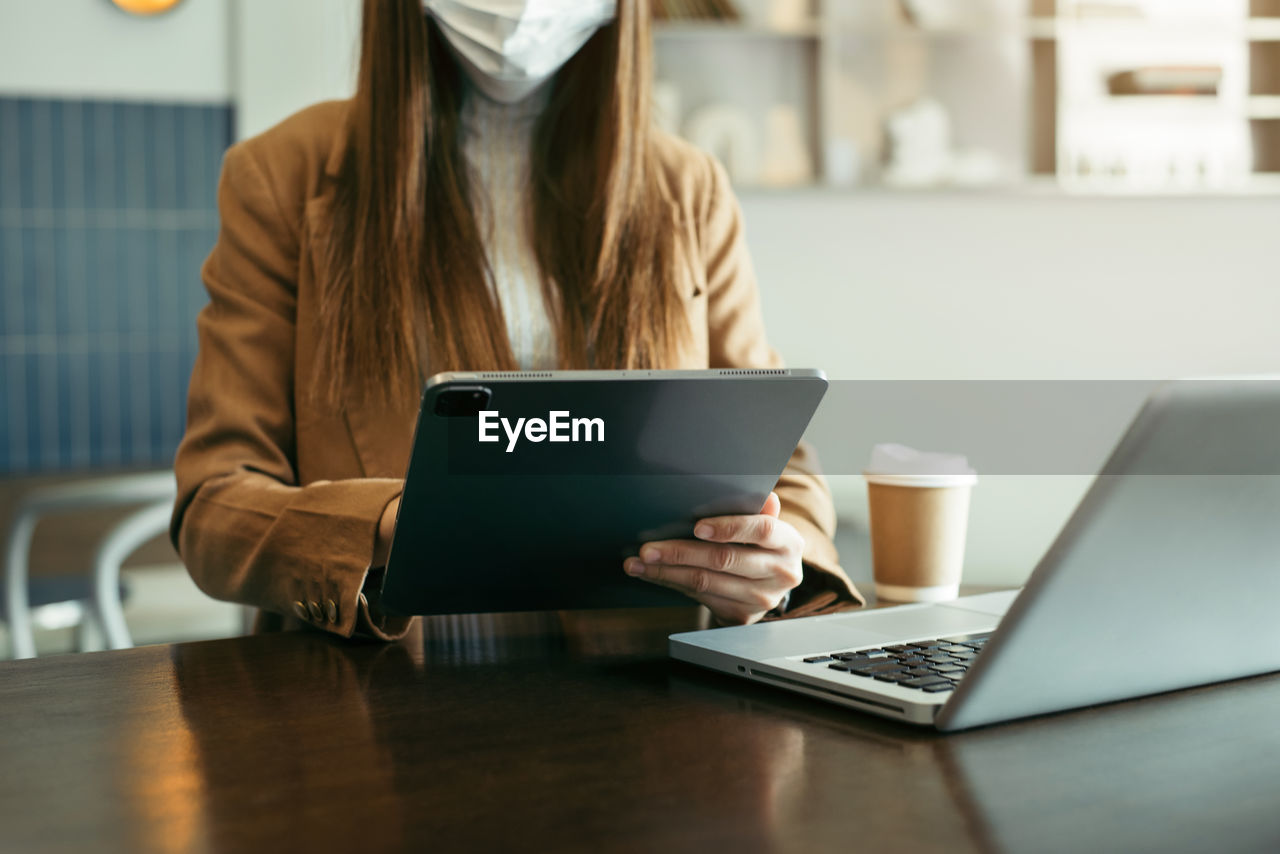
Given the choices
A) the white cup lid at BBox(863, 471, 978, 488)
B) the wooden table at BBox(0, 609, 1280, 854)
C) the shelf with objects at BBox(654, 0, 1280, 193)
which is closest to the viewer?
the wooden table at BBox(0, 609, 1280, 854)

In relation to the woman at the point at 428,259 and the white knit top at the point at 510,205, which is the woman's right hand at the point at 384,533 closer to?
the woman at the point at 428,259

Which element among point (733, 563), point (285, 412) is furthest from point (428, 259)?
point (733, 563)

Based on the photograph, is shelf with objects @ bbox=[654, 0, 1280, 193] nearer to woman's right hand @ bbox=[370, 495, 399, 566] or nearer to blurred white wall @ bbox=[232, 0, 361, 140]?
blurred white wall @ bbox=[232, 0, 361, 140]

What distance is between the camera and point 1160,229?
10.8ft

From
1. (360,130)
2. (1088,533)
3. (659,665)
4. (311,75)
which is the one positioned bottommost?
(659,665)

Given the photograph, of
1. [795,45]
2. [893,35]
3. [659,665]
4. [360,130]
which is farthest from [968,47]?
[659,665]

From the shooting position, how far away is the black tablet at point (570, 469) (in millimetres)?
671

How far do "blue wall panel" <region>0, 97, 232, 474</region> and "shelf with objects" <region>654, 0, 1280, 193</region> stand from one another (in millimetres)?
1346

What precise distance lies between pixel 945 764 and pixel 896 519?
1.67 ft

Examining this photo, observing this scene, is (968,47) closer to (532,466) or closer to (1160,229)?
(1160,229)

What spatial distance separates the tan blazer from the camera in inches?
38.1

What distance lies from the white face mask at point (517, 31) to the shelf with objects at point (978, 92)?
1855 millimetres

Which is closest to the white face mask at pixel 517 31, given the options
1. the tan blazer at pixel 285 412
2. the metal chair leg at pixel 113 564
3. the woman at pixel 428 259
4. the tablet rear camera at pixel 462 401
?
the woman at pixel 428 259

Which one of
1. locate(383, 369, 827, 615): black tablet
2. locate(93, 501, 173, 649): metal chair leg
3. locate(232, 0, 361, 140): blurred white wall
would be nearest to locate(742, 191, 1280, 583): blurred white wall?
locate(232, 0, 361, 140): blurred white wall
